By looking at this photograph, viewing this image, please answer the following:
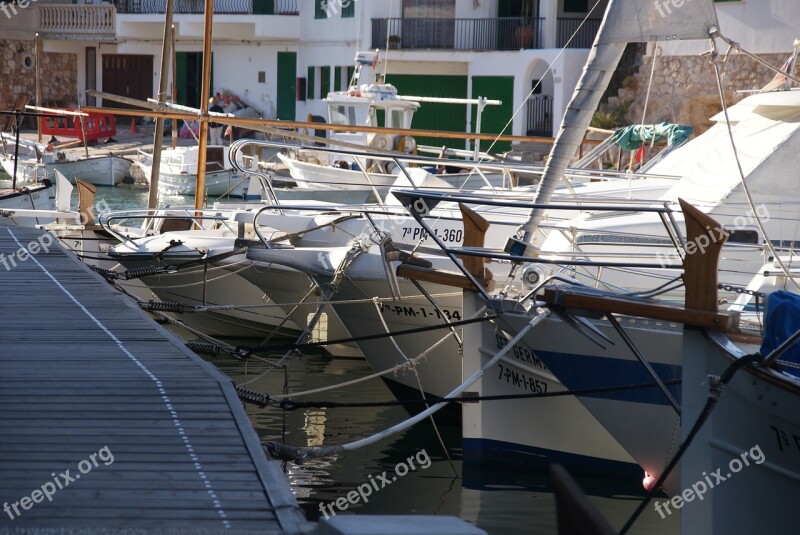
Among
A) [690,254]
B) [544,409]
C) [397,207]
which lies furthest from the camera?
[397,207]

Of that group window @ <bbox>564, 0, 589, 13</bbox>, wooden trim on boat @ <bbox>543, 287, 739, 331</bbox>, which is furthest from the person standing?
wooden trim on boat @ <bbox>543, 287, 739, 331</bbox>

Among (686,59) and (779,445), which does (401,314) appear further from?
(686,59)

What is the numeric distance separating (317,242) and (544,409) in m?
4.60

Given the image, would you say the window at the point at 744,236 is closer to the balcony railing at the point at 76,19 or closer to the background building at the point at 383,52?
the background building at the point at 383,52

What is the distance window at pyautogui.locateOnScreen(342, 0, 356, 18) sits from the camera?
3453cm

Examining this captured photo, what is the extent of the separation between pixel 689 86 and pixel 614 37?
19154 mm

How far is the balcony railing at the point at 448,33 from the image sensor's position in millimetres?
32969

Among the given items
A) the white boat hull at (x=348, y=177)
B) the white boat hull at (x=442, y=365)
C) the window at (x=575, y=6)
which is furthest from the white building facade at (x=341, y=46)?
the white boat hull at (x=442, y=365)

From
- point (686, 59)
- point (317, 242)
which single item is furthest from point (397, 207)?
point (686, 59)

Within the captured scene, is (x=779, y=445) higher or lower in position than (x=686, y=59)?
lower

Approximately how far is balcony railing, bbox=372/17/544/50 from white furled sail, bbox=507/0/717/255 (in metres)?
24.3

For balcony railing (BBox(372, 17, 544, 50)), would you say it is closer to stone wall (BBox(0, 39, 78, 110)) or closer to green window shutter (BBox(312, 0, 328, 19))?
green window shutter (BBox(312, 0, 328, 19))

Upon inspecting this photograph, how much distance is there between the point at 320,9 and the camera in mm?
36344

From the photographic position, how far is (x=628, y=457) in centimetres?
933
